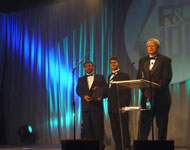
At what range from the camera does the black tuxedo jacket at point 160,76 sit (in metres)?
4.35

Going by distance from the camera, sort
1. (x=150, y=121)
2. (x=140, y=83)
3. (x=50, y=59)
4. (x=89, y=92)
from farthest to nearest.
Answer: (x=50, y=59), (x=89, y=92), (x=150, y=121), (x=140, y=83)

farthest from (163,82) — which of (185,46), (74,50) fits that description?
(74,50)

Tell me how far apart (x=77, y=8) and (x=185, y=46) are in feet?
9.69

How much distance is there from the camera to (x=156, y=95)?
4383mm

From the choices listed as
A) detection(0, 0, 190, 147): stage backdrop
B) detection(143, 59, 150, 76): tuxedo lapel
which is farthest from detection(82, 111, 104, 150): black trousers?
detection(0, 0, 190, 147): stage backdrop

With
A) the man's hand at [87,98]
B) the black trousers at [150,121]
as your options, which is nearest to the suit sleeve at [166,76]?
the black trousers at [150,121]

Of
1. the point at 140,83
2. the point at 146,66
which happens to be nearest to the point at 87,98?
the point at 146,66

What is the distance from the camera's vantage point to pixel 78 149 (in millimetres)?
3779

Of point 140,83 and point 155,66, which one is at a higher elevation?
point 155,66

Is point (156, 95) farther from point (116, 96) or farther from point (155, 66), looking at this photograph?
point (116, 96)

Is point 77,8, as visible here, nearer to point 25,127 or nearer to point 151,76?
point 25,127

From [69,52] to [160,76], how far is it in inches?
163

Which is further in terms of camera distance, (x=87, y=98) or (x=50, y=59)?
(x=50, y=59)

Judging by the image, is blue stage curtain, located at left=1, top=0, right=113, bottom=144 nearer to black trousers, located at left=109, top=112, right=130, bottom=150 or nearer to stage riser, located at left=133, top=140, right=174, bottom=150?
black trousers, located at left=109, top=112, right=130, bottom=150
